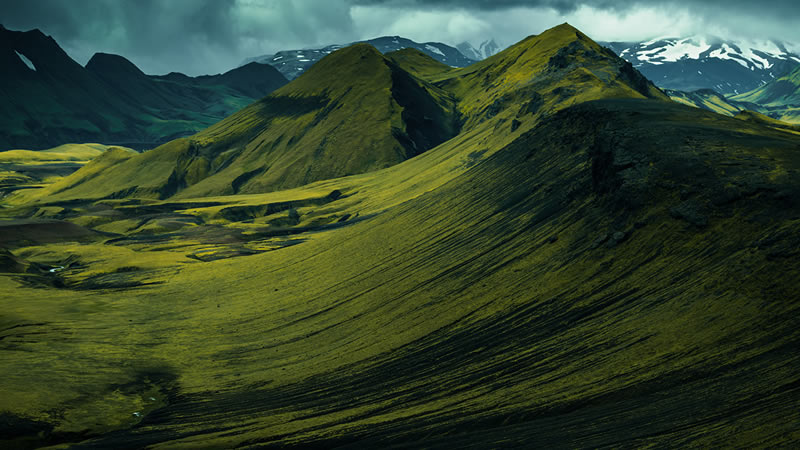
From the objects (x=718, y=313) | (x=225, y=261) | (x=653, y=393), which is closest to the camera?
(x=653, y=393)

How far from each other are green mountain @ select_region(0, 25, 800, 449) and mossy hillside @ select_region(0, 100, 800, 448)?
0.89ft

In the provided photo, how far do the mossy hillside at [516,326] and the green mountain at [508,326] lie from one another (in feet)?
0.89

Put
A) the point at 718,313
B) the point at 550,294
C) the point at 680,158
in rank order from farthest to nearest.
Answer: the point at 680,158 → the point at 550,294 → the point at 718,313

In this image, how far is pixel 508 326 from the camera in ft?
220

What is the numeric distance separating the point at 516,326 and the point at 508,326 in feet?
3.66

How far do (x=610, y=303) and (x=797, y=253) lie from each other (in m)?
17.2

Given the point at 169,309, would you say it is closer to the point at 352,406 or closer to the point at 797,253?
the point at 352,406

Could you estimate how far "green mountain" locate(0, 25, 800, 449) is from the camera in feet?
154

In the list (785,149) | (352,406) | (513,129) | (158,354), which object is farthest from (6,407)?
(513,129)

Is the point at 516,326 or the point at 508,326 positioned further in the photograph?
the point at 508,326

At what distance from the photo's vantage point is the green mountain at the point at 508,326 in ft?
154

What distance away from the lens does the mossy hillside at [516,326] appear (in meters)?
47.0

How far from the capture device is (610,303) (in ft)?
202

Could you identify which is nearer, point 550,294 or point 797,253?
point 797,253
